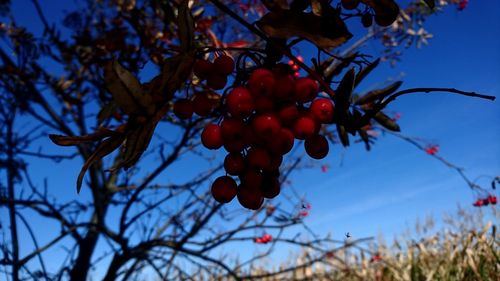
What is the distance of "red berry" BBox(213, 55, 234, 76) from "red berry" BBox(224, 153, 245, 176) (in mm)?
162

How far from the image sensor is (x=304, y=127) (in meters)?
0.73

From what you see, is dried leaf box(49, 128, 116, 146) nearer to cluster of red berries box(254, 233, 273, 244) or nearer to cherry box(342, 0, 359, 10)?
cherry box(342, 0, 359, 10)

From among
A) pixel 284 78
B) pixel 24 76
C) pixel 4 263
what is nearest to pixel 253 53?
pixel 284 78

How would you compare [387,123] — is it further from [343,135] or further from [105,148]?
[105,148]

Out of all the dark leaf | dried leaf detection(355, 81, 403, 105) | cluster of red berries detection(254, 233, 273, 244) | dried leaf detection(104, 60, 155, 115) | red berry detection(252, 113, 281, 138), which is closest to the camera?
dried leaf detection(104, 60, 155, 115)

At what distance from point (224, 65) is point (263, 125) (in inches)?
6.7

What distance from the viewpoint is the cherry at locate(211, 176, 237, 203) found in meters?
0.82

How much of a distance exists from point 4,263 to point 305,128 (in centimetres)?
279

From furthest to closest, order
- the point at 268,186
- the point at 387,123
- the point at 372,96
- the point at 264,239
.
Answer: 1. the point at 264,239
2. the point at 387,123
3. the point at 372,96
4. the point at 268,186

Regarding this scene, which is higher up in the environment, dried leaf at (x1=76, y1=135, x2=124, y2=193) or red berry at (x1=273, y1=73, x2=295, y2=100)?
red berry at (x1=273, y1=73, x2=295, y2=100)

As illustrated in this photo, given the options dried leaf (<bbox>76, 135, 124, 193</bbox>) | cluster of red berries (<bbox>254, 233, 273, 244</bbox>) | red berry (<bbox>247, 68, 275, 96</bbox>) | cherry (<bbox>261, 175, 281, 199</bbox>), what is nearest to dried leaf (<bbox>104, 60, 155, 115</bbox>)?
dried leaf (<bbox>76, 135, 124, 193</bbox>)

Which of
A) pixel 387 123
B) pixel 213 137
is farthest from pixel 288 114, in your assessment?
pixel 387 123

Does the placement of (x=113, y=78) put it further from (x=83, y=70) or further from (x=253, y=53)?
(x=83, y=70)

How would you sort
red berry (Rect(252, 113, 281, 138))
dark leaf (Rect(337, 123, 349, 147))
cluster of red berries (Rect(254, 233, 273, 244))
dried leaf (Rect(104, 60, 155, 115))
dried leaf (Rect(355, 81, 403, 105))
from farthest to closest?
cluster of red berries (Rect(254, 233, 273, 244)), dark leaf (Rect(337, 123, 349, 147)), dried leaf (Rect(355, 81, 403, 105)), red berry (Rect(252, 113, 281, 138)), dried leaf (Rect(104, 60, 155, 115))
